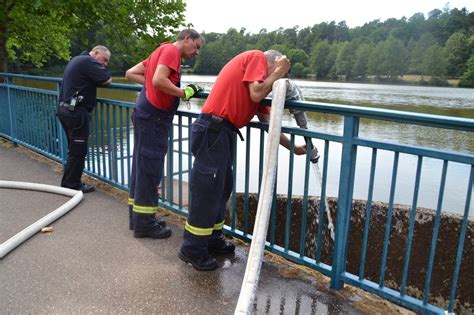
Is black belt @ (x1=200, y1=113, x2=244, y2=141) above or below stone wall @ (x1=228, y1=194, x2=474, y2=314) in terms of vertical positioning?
above

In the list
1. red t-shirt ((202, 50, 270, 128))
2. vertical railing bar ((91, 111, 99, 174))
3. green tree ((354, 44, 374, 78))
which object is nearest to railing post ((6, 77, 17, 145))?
vertical railing bar ((91, 111, 99, 174))

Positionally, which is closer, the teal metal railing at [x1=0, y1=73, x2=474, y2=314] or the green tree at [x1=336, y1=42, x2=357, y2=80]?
the teal metal railing at [x1=0, y1=73, x2=474, y2=314]

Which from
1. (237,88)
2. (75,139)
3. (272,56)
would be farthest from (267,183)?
(75,139)

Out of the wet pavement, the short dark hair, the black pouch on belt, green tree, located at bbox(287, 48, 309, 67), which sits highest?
green tree, located at bbox(287, 48, 309, 67)

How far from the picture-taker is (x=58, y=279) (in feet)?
9.45

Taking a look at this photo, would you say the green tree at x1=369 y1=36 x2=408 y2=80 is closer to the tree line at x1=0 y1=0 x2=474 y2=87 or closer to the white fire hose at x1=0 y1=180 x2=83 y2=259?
the tree line at x1=0 y1=0 x2=474 y2=87

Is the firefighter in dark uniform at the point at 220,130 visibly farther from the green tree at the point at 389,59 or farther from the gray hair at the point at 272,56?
the green tree at the point at 389,59

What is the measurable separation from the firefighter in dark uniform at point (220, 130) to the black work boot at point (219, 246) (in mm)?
180

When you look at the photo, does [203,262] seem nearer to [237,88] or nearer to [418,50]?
[237,88]

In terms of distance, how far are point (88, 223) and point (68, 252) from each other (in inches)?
24.2

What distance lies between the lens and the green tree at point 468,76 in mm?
41469

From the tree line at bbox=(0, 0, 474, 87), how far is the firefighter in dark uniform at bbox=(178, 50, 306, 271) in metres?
5.42

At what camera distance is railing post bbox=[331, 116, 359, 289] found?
8.46 feet

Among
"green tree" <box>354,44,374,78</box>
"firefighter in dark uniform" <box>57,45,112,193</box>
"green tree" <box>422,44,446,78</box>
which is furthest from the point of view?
"green tree" <box>354,44,374,78</box>
